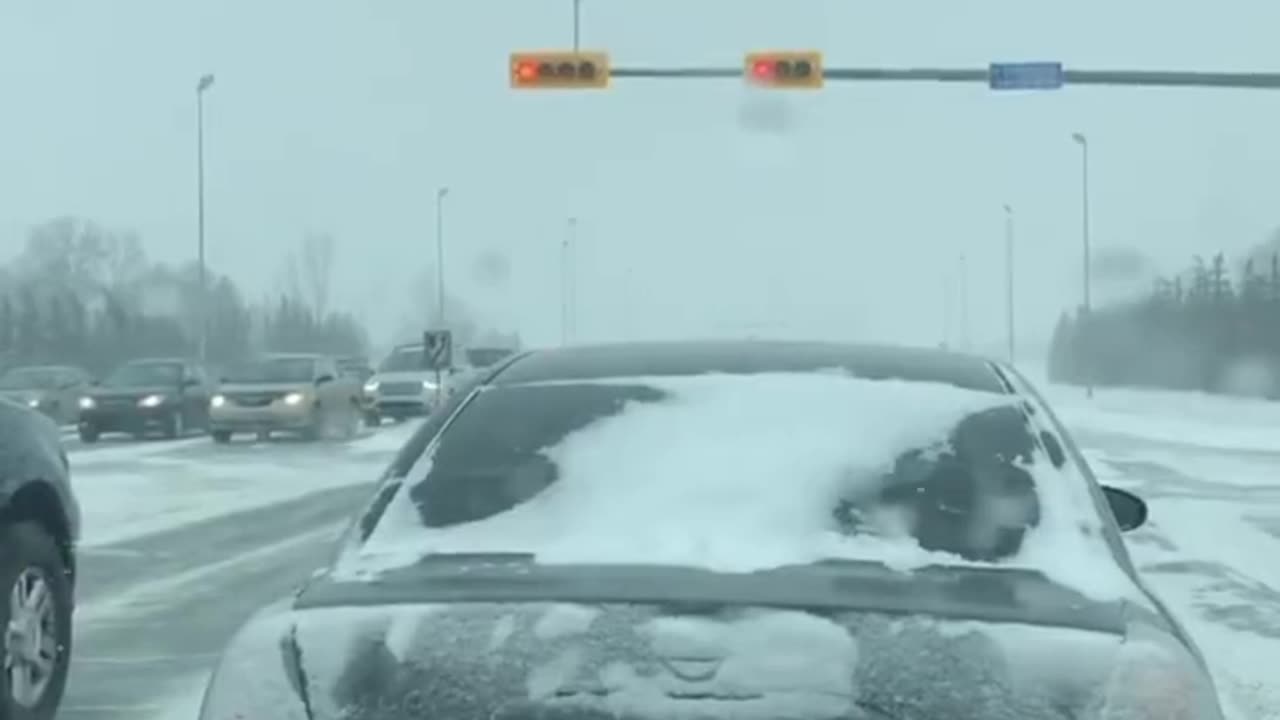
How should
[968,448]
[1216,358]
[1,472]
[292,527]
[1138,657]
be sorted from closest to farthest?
1. [1138,657]
2. [968,448]
3. [1,472]
4. [292,527]
5. [1216,358]

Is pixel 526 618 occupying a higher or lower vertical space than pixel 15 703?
higher

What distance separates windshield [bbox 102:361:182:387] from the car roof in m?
34.6

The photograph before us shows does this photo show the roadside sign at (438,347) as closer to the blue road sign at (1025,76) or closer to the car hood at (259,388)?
the car hood at (259,388)

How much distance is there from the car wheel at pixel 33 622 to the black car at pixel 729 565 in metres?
2.94

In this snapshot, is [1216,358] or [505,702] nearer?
[505,702]

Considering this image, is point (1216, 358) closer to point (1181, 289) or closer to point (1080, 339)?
point (1181, 289)

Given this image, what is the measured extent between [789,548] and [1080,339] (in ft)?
268

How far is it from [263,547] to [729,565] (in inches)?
520

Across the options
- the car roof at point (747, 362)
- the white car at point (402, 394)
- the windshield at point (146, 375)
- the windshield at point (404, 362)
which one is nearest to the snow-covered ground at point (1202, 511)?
the white car at point (402, 394)

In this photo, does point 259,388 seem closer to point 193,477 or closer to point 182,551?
point 193,477

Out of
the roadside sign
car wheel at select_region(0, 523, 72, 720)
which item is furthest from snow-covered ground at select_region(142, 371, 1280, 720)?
the roadside sign

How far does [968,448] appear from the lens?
15.4 ft

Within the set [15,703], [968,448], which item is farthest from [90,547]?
[968,448]

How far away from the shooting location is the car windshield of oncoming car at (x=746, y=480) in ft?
13.8
